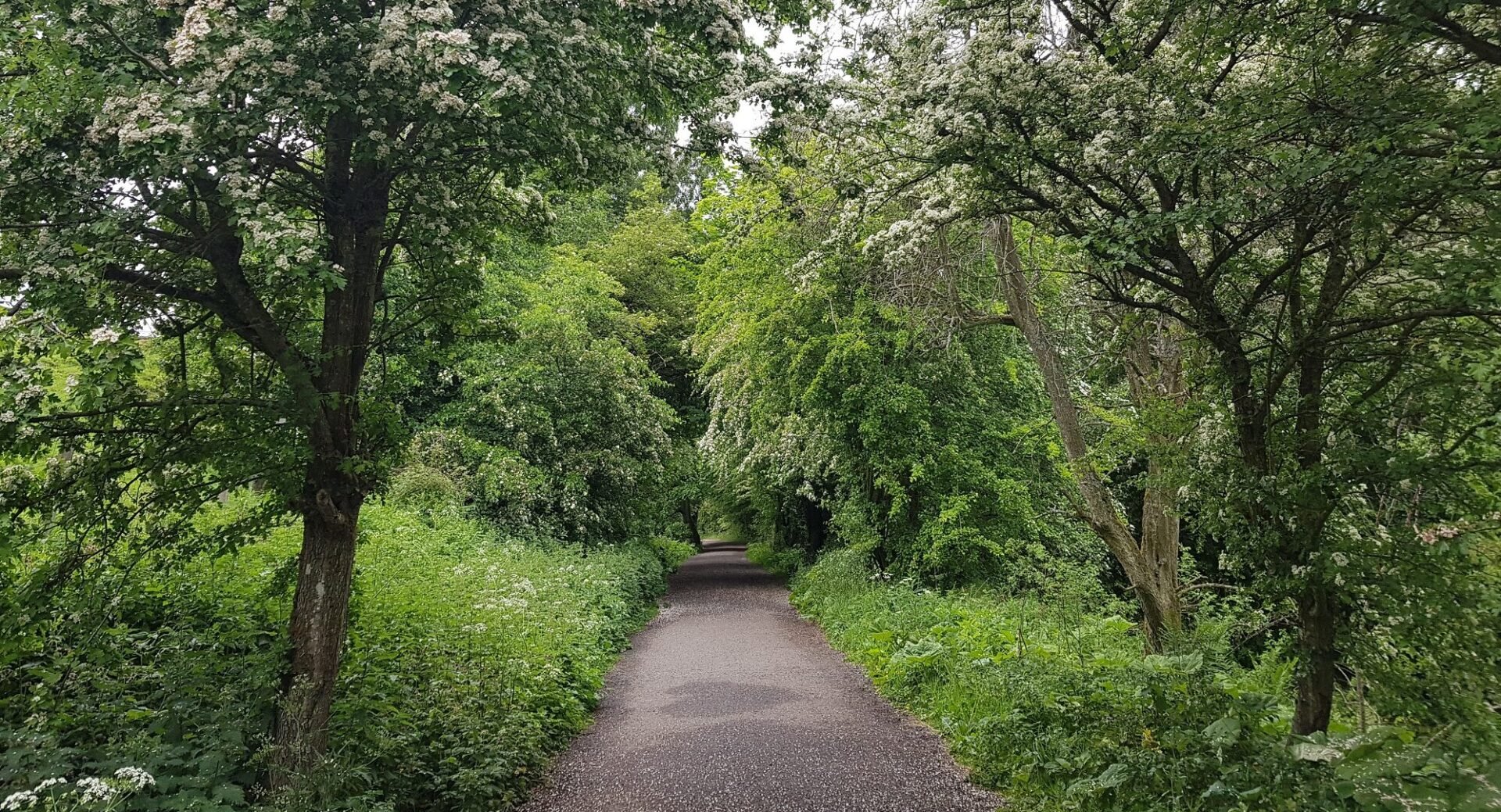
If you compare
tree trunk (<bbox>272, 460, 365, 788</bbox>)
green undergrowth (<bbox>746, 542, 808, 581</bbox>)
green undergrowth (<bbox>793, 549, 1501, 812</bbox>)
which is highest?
tree trunk (<bbox>272, 460, 365, 788</bbox>)

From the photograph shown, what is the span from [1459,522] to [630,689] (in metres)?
8.29

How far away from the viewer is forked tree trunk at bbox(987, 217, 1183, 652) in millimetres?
8258

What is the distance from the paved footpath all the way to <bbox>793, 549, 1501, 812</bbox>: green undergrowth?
433 millimetres

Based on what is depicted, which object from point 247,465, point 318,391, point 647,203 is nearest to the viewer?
point 247,465

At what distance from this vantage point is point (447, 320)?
5.60m

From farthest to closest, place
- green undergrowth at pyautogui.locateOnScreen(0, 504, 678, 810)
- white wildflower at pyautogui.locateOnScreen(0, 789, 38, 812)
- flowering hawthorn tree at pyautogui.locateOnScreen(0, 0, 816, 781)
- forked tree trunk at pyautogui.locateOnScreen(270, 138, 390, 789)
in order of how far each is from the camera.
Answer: forked tree trunk at pyautogui.locateOnScreen(270, 138, 390, 789) → green undergrowth at pyautogui.locateOnScreen(0, 504, 678, 810) → flowering hawthorn tree at pyautogui.locateOnScreen(0, 0, 816, 781) → white wildflower at pyautogui.locateOnScreen(0, 789, 38, 812)

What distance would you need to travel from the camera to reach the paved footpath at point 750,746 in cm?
564

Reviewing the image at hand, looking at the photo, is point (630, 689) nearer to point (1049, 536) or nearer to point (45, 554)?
point (45, 554)

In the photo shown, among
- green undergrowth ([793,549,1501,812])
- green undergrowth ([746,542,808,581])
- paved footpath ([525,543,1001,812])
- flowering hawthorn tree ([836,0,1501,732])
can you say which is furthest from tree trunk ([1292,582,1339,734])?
green undergrowth ([746,542,808,581])

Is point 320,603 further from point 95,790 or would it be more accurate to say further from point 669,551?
point 669,551

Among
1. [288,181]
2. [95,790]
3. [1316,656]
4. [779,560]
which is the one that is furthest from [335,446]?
[779,560]

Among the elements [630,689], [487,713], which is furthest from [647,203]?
[487,713]

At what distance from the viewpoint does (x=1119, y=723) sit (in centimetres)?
500

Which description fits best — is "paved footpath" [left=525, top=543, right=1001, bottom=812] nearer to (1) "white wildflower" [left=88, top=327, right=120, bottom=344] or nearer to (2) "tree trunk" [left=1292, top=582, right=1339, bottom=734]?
(2) "tree trunk" [left=1292, top=582, right=1339, bottom=734]
